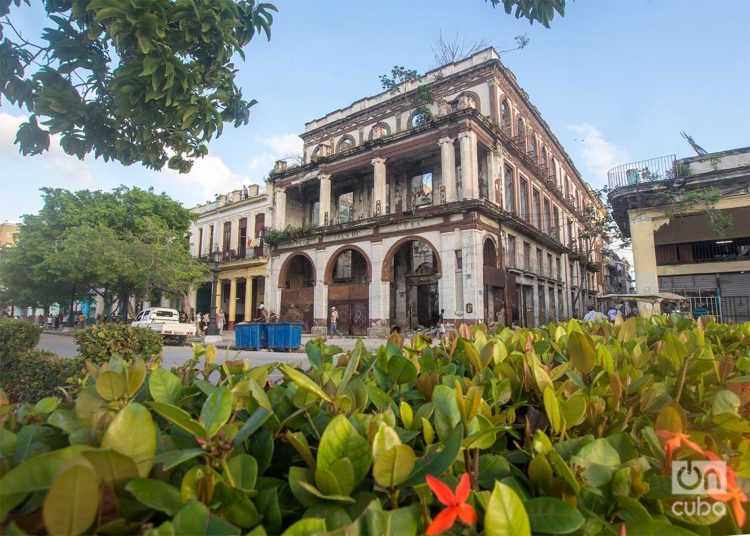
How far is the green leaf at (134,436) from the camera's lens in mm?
711

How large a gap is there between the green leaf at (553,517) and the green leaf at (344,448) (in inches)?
12.6

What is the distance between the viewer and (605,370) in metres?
1.49

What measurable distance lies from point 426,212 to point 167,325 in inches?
520

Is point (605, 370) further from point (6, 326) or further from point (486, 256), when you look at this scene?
point (486, 256)

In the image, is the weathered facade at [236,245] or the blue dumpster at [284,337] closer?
the blue dumpster at [284,337]

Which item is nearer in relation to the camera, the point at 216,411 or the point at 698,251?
the point at 216,411

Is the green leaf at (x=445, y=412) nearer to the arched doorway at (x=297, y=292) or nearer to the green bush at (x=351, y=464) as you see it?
the green bush at (x=351, y=464)

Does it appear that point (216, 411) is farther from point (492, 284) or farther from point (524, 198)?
point (524, 198)

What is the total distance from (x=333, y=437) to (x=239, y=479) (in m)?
0.19

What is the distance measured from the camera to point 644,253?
1880 centimetres

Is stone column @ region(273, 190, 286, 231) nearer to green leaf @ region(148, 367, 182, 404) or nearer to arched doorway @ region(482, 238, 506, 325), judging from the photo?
arched doorway @ region(482, 238, 506, 325)

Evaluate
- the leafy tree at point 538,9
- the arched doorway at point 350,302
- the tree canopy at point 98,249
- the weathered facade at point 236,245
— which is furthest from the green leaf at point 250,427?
the weathered facade at point 236,245

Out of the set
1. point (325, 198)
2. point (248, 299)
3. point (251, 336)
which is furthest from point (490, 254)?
point (248, 299)

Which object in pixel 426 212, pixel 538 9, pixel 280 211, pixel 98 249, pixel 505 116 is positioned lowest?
pixel 538 9
